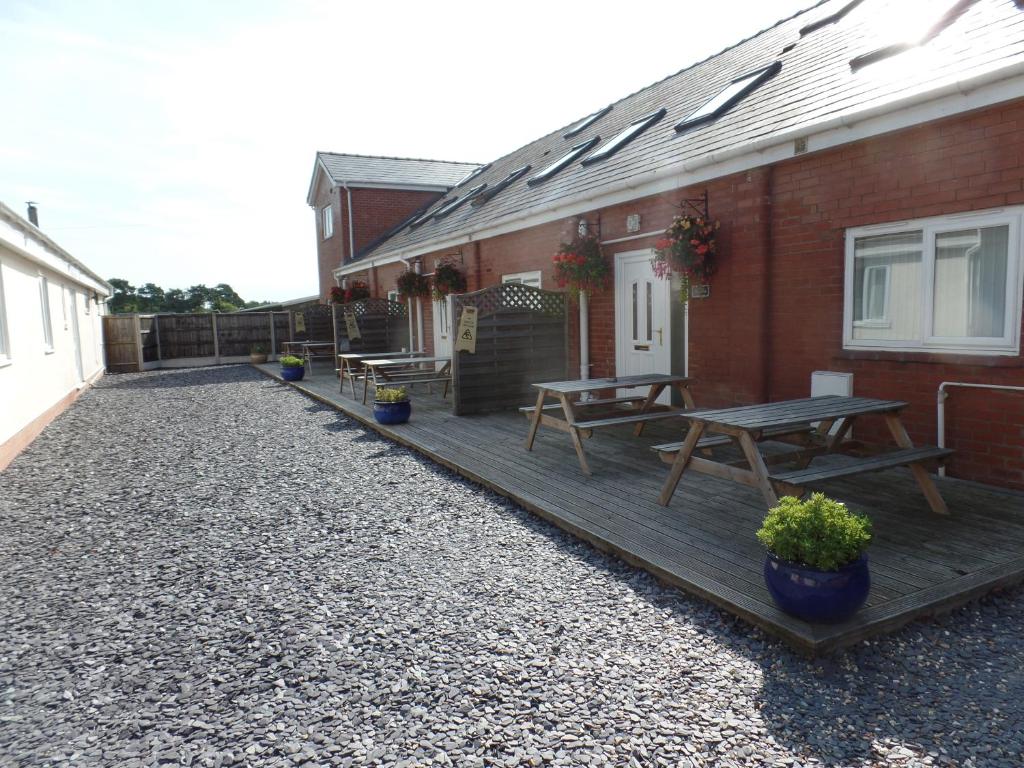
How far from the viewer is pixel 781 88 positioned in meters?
7.02

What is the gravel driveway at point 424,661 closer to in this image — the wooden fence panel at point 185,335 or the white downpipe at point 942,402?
the white downpipe at point 942,402

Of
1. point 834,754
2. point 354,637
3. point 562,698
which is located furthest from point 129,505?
point 834,754

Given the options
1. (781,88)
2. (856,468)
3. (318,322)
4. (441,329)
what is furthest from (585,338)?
(318,322)

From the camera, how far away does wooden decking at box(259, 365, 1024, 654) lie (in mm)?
2947

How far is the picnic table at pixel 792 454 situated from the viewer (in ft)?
12.0

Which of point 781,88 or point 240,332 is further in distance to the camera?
point 240,332

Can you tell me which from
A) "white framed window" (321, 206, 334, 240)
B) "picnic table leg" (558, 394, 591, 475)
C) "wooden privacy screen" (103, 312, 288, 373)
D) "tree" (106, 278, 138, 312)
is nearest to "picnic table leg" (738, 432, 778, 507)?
"picnic table leg" (558, 394, 591, 475)

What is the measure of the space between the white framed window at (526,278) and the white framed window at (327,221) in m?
13.0

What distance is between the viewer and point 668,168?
686 centimetres

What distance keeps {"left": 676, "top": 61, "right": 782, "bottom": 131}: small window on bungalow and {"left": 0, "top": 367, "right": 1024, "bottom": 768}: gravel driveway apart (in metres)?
5.62

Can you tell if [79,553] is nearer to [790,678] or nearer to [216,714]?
[216,714]

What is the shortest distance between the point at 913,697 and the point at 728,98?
7220mm

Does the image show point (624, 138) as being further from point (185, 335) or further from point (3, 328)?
point (185, 335)

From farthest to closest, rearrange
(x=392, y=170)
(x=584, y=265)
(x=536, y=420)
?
(x=392, y=170), (x=584, y=265), (x=536, y=420)
